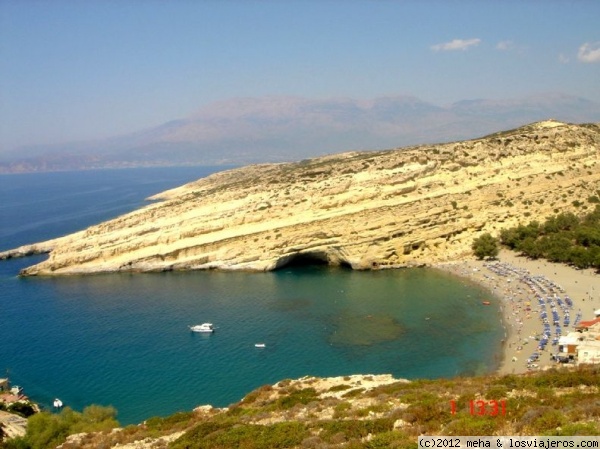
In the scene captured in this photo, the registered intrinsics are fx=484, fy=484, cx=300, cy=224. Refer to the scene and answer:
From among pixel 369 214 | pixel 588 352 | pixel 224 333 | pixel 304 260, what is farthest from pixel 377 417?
pixel 304 260

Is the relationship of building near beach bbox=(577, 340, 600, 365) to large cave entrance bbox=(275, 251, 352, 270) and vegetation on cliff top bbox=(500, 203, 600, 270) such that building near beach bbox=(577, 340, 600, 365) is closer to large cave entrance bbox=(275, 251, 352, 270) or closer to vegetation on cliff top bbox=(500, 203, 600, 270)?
vegetation on cliff top bbox=(500, 203, 600, 270)

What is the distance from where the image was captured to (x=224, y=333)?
41156 mm

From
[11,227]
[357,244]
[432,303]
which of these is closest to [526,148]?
[357,244]

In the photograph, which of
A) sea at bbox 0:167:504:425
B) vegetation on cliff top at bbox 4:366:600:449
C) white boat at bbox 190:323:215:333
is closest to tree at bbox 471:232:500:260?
sea at bbox 0:167:504:425

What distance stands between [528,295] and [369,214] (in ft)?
76.3

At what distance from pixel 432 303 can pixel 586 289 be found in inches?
531

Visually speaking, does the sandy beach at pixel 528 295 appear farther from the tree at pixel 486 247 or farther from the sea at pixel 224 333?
the sea at pixel 224 333

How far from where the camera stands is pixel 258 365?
34812 mm

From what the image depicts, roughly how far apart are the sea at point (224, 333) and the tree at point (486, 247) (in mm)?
6090

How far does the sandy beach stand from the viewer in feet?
111

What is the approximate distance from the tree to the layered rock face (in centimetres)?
192

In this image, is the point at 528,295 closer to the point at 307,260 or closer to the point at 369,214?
the point at 369,214

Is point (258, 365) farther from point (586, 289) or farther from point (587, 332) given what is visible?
point (586, 289)

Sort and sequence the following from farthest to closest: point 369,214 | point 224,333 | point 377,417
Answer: point 369,214 < point 224,333 < point 377,417
